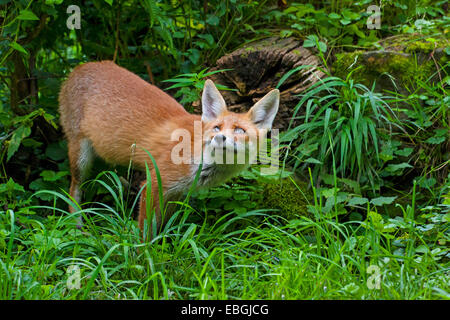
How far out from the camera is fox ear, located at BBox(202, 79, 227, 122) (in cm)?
430

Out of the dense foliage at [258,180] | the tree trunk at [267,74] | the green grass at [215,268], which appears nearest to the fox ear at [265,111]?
the dense foliage at [258,180]

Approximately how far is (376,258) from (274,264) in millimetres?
756

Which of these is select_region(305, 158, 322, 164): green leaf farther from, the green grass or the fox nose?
the fox nose

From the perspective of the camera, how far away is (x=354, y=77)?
18.1 ft

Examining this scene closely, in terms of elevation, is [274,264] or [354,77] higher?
[354,77]

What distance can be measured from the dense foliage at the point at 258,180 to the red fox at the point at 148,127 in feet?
1.01

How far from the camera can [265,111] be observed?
429 centimetres

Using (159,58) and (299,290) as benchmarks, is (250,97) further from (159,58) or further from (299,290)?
(299,290)

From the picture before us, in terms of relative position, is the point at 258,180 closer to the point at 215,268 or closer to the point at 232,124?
the point at 232,124

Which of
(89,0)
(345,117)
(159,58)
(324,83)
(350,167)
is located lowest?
(350,167)

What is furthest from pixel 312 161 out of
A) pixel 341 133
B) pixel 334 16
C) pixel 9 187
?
pixel 9 187

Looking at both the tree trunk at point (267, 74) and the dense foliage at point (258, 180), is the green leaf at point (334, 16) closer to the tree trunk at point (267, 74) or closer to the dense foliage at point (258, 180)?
the dense foliage at point (258, 180)

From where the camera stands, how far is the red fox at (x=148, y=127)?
4.26 m
